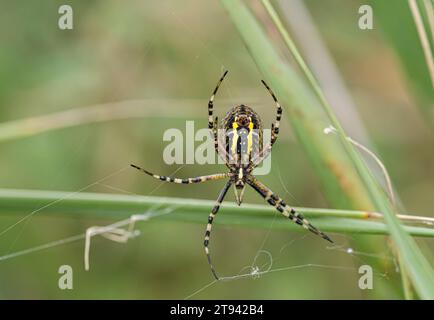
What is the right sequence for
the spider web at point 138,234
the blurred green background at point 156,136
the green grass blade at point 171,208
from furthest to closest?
the blurred green background at point 156,136 → the spider web at point 138,234 → the green grass blade at point 171,208

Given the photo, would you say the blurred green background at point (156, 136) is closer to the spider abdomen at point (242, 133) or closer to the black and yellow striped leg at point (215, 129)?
the black and yellow striped leg at point (215, 129)

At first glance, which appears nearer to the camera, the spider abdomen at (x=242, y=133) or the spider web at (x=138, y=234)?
the spider web at (x=138, y=234)

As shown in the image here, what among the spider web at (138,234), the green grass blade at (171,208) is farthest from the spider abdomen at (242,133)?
the green grass blade at (171,208)

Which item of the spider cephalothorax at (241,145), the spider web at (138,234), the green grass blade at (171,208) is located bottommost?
the green grass blade at (171,208)

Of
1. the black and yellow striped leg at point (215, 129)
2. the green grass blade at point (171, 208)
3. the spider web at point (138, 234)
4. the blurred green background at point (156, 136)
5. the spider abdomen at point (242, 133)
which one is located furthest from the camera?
the blurred green background at point (156, 136)

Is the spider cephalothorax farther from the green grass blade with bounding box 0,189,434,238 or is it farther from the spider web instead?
the green grass blade with bounding box 0,189,434,238

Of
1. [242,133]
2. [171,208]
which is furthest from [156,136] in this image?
[171,208]

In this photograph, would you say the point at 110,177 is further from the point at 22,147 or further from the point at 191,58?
the point at 191,58

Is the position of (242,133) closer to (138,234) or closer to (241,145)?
(241,145)

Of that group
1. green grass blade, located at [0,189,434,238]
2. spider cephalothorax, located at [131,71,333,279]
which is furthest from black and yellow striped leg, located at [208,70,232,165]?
green grass blade, located at [0,189,434,238]
